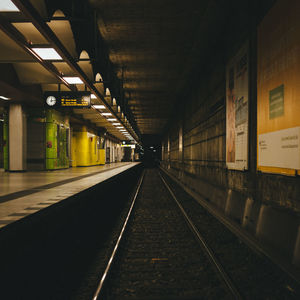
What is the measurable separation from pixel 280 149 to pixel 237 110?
279 centimetres

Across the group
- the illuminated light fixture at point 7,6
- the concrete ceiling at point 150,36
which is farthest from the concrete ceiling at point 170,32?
the illuminated light fixture at point 7,6

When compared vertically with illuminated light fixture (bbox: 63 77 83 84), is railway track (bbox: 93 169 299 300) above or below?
below

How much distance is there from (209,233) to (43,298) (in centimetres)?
368

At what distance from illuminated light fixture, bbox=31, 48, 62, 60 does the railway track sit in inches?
201

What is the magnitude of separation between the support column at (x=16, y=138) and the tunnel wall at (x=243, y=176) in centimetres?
969

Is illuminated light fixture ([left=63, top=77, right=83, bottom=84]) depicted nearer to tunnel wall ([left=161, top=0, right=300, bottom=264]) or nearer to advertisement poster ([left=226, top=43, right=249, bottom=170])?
tunnel wall ([left=161, top=0, right=300, bottom=264])

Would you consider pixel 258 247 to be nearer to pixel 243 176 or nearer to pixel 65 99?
pixel 243 176

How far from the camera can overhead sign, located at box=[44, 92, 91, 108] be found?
38.8 ft

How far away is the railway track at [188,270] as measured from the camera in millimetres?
3125

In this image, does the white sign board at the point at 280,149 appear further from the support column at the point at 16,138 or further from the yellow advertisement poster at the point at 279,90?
the support column at the point at 16,138

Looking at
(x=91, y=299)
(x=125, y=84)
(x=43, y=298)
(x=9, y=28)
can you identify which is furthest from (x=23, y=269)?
(x=125, y=84)

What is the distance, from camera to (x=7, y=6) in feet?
17.1

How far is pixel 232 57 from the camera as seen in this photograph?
7688 mm

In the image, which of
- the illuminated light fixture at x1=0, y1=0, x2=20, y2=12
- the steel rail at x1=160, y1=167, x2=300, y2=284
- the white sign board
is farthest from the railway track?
the illuminated light fixture at x1=0, y1=0, x2=20, y2=12
